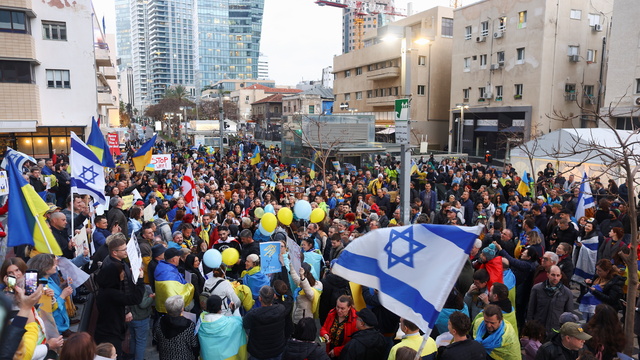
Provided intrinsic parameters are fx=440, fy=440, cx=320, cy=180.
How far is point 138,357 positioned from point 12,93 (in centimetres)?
2504

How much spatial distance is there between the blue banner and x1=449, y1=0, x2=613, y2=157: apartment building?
103 feet

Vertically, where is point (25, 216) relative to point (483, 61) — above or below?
below

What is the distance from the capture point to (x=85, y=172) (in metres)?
8.42

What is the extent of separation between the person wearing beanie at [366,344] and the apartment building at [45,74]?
2568 centimetres

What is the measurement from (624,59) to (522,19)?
32.5ft

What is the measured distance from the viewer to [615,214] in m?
9.22

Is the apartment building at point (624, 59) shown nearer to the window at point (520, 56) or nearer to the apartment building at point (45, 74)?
the window at point (520, 56)

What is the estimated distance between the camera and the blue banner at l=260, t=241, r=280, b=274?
6.36 m

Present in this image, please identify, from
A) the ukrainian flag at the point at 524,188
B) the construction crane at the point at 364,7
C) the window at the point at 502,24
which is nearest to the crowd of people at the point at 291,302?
the ukrainian flag at the point at 524,188

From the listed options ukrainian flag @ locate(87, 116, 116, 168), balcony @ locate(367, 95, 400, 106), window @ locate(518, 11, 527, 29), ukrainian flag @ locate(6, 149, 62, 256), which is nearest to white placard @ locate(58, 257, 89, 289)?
ukrainian flag @ locate(6, 149, 62, 256)

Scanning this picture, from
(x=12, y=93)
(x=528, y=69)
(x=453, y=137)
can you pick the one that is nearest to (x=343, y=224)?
(x=12, y=93)

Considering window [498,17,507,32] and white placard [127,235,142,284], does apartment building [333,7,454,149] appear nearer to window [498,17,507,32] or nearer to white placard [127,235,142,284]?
window [498,17,507,32]

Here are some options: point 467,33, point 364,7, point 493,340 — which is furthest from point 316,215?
point 364,7

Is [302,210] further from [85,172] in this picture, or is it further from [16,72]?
[16,72]
